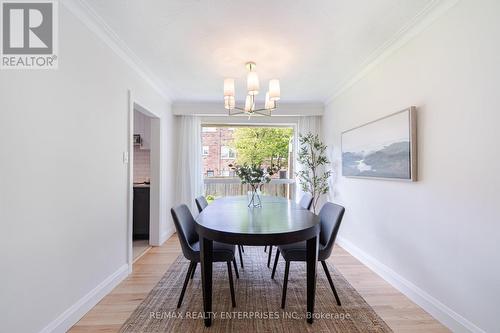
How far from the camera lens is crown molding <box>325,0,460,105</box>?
183 cm

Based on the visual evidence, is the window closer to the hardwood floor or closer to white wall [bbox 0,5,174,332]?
the hardwood floor

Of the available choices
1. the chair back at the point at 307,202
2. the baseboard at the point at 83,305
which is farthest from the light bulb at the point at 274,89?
the baseboard at the point at 83,305

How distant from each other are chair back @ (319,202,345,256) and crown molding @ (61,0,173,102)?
8.32 feet

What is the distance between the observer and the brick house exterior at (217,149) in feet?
18.1

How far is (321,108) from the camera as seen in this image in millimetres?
4559

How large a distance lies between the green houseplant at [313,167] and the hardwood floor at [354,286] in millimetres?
1411

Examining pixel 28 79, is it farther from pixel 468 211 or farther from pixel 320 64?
pixel 468 211

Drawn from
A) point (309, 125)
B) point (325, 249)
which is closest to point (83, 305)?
point (325, 249)

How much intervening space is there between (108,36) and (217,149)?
3707mm

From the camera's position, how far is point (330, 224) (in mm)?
2227

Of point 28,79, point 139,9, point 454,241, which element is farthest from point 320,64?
point 28,79

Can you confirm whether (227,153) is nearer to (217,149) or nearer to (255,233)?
(217,149)

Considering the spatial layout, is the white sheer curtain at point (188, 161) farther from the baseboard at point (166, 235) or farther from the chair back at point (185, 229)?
the chair back at point (185, 229)

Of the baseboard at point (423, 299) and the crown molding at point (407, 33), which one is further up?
the crown molding at point (407, 33)
